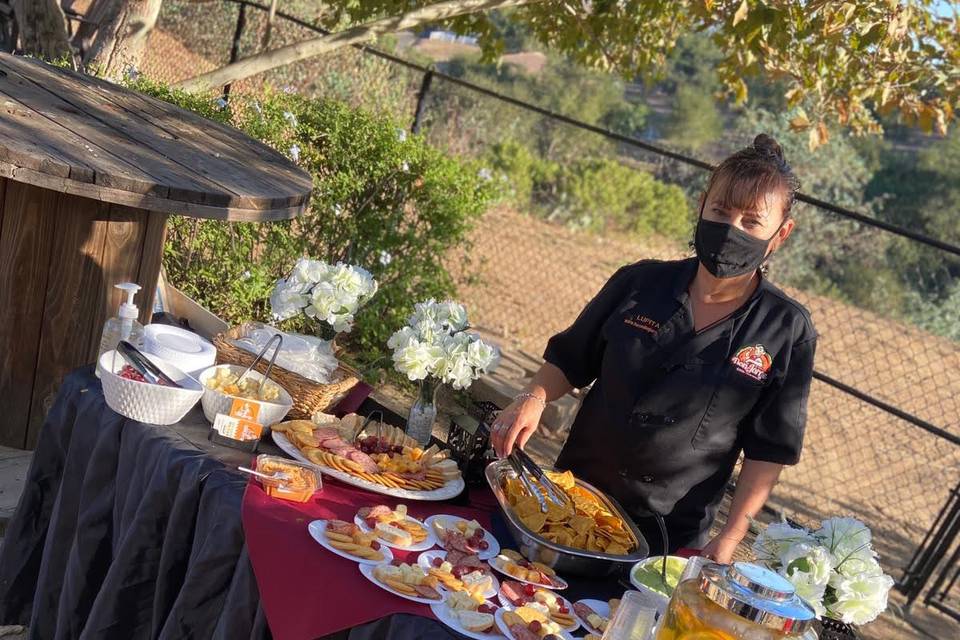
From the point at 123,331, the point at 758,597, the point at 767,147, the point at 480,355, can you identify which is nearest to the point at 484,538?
the point at 480,355

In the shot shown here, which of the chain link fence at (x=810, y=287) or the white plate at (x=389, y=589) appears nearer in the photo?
the white plate at (x=389, y=589)

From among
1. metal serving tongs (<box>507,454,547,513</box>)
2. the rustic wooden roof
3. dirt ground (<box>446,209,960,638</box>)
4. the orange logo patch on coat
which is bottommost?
dirt ground (<box>446,209,960,638</box>)

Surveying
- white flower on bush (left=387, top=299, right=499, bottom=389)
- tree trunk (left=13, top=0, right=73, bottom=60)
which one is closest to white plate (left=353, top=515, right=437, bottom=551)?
white flower on bush (left=387, top=299, right=499, bottom=389)

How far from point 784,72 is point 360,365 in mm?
3513

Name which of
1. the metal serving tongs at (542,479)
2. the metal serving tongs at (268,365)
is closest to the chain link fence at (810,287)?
the metal serving tongs at (542,479)

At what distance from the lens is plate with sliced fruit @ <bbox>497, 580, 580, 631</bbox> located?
2006 millimetres

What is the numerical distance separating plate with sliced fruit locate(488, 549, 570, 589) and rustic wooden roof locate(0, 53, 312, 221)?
65.1 inches

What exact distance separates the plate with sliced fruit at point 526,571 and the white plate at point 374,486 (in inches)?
11.4

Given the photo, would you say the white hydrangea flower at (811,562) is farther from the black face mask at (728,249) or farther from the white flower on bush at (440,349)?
the white flower on bush at (440,349)

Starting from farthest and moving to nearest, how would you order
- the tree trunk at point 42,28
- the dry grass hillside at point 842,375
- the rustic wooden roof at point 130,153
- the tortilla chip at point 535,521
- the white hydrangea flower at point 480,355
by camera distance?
the dry grass hillside at point 842,375 → the tree trunk at point 42,28 → the rustic wooden roof at point 130,153 → the white hydrangea flower at point 480,355 → the tortilla chip at point 535,521

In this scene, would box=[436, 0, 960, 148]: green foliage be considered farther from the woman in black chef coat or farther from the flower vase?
the flower vase

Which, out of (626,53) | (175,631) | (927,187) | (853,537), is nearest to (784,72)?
(626,53)

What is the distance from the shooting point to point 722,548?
2373 mm

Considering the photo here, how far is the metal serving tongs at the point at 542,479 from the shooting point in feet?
7.71
